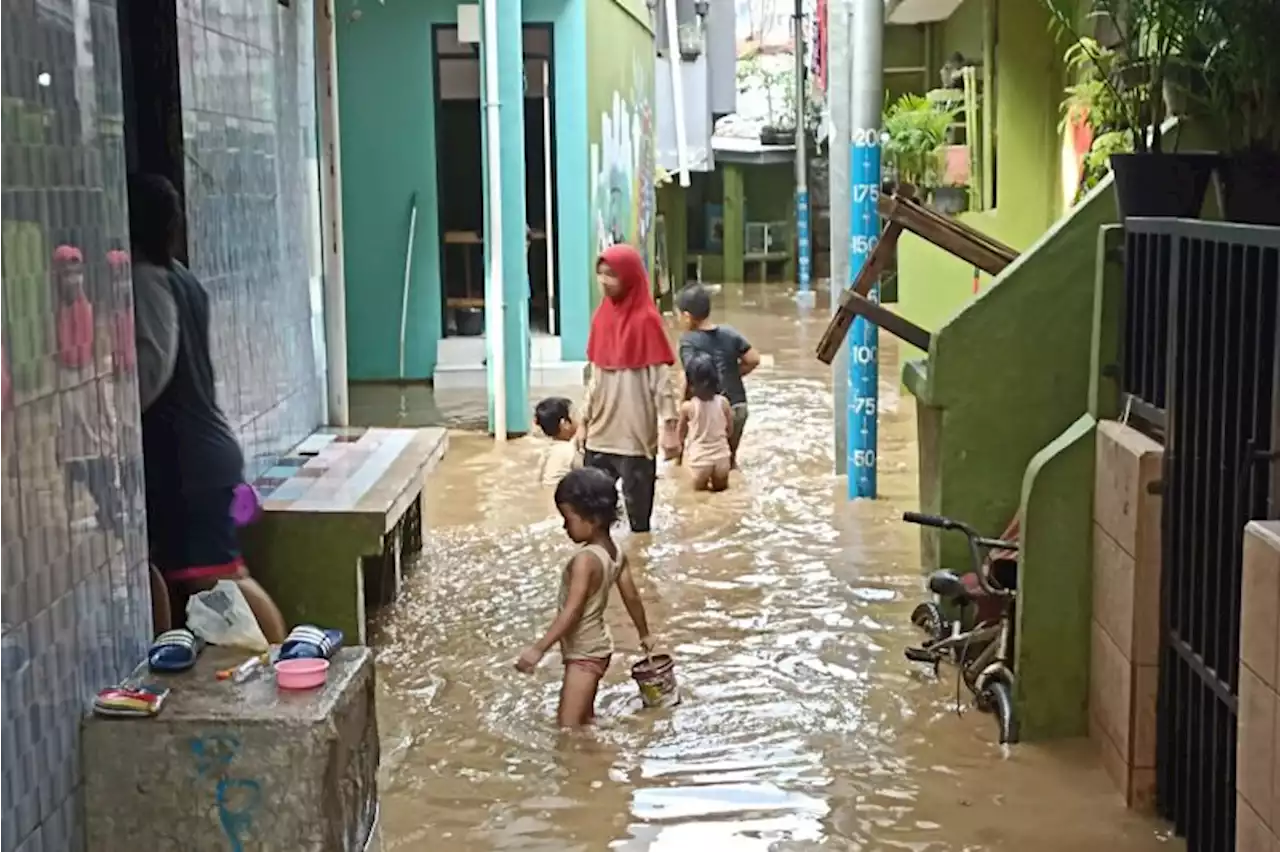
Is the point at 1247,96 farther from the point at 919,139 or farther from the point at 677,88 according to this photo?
the point at 677,88

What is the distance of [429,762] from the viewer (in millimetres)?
5137

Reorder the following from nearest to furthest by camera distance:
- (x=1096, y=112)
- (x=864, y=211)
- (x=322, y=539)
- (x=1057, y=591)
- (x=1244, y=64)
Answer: (x=1244, y=64) < (x=1057, y=591) < (x=322, y=539) < (x=1096, y=112) < (x=864, y=211)

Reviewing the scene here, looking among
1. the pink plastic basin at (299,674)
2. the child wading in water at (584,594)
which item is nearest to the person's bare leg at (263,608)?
the child wading in water at (584,594)

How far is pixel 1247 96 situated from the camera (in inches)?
201

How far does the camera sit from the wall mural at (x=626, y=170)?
589 inches

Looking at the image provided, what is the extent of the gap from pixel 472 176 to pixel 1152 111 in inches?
451

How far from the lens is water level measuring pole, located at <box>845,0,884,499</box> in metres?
9.05

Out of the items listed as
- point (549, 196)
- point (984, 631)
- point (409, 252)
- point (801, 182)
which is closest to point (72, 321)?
point (984, 631)

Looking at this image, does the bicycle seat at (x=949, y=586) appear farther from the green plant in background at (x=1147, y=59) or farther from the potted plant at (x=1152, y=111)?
the green plant in background at (x=1147, y=59)

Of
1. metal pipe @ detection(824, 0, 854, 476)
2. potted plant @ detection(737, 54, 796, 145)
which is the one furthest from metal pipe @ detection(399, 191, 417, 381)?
potted plant @ detection(737, 54, 796, 145)

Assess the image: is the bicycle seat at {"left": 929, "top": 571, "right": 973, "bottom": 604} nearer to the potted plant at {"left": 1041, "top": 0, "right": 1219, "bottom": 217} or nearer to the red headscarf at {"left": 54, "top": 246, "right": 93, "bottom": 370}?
the potted plant at {"left": 1041, "top": 0, "right": 1219, "bottom": 217}

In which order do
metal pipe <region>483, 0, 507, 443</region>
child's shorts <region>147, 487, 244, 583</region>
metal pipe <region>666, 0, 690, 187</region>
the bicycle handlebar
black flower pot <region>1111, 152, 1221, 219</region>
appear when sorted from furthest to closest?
metal pipe <region>666, 0, 690, 187</region> → metal pipe <region>483, 0, 507, 443</region> → the bicycle handlebar → child's shorts <region>147, 487, 244, 583</region> → black flower pot <region>1111, 152, 1221, 219</region>

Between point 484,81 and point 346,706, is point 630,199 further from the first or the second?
point 346,706

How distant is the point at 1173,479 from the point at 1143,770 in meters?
0.87
